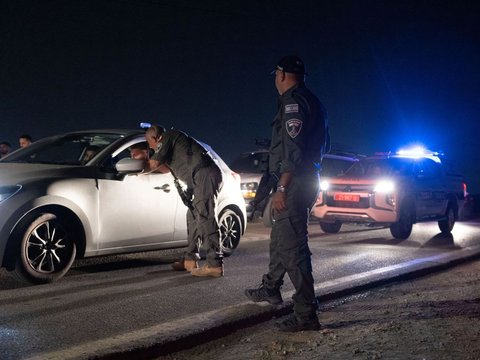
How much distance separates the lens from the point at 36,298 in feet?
17.7

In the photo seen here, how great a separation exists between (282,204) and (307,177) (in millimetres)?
290

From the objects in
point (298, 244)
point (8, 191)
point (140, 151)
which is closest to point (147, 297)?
point (8, 191)

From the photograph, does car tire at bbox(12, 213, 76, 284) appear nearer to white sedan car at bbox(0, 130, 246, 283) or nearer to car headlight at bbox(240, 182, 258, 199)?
white sedan car at bbox(0, 130, 246, 283)

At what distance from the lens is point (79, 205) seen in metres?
6.18

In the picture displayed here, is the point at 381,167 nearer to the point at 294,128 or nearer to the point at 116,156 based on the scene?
the point at 116,156

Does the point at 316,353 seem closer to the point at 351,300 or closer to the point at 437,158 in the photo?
the point at 351,300

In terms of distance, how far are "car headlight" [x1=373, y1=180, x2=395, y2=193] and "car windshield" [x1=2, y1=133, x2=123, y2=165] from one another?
5123 millimetres

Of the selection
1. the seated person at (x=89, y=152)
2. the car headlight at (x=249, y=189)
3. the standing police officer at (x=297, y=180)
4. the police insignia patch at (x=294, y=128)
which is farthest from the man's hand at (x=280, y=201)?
the car headlight at (x=249, y=189)

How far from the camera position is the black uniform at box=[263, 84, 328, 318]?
4344 mm

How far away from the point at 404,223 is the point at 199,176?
18.4 ft

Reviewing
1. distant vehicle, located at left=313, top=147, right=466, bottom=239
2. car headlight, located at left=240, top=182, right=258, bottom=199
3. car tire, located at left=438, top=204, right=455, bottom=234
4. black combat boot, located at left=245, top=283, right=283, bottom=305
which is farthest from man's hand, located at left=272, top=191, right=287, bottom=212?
car tire, located at left=438, top=204, right=455, bottom=234

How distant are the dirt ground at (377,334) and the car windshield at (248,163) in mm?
7231

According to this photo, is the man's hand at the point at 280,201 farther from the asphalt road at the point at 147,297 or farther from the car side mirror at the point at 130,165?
the car side mirror at the point at 130,165

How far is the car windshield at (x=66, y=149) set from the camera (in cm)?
685
